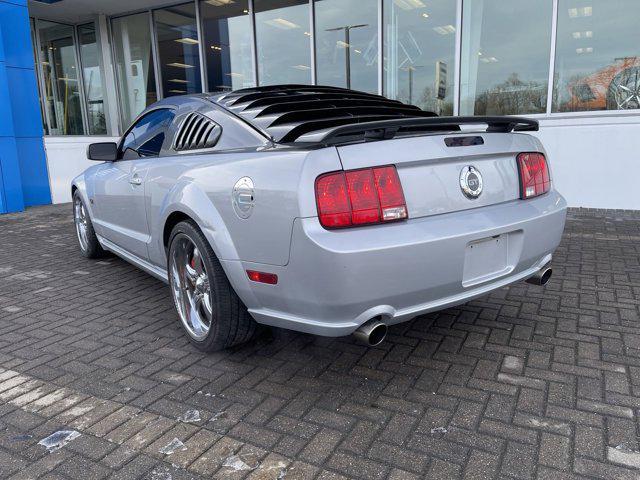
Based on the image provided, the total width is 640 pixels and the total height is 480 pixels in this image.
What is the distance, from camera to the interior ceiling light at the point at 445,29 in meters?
8.54

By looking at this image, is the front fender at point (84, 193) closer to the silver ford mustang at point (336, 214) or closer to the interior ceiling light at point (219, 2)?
the silver ford mustang at point (336, 214)

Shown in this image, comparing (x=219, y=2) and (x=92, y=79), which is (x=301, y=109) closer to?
(x=219, y=2)

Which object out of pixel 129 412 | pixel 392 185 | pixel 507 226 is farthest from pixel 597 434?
pixel 129 412

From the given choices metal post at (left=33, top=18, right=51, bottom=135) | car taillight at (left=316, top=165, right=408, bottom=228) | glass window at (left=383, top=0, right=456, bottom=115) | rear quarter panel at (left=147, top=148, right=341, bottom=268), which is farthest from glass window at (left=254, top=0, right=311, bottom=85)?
car taillight at (left=316, top=165, right=408, bottom=228)

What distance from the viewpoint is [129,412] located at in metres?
2.39

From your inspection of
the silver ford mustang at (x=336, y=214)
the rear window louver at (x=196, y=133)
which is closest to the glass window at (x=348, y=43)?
the silver ford mustang at (x=336, y=214)

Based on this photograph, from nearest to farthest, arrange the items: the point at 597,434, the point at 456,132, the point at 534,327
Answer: the point at 597,434 < the point at 456,132 < the point at 534,327

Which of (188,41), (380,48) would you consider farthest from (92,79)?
(380,48)

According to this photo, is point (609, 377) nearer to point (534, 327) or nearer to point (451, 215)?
point (534, 327)

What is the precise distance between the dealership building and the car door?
609cm

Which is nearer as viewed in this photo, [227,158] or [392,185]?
[392,185]

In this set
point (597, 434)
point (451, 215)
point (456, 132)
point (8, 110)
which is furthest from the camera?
point (8, 110)

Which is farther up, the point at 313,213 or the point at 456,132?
the point at 456,132

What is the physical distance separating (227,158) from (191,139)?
0.72 metres
